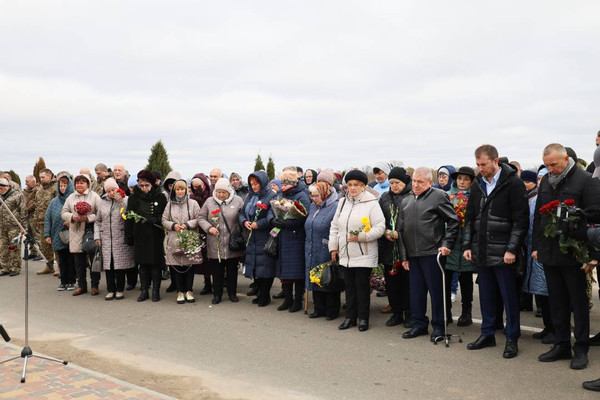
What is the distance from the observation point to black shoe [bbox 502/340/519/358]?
6027mm

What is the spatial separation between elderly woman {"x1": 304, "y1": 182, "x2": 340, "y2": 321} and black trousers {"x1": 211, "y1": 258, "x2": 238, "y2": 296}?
5.69ft

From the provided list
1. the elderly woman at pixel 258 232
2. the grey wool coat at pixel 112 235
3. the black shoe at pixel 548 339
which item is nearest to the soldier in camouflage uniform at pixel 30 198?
the grey wool coat at pixel 112 235

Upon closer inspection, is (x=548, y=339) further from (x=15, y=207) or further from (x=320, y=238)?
(x=15, y=207)

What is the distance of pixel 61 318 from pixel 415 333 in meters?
5.17

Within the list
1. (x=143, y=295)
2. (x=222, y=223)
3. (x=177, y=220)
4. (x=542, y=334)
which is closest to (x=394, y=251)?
(x=542, y=334)

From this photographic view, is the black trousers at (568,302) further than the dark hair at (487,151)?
No

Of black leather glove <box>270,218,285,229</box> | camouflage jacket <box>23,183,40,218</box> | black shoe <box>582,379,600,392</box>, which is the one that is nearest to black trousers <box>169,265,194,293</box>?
black leather glove <box>270,218,285,229</box>

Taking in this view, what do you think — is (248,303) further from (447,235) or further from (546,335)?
(546,335)

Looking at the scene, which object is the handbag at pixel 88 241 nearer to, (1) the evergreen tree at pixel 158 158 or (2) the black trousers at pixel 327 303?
(2) the black trousers at pixel 327 303

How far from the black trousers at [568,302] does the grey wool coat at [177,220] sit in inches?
215

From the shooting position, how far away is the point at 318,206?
8.02m

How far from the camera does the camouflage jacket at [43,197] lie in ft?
41.7

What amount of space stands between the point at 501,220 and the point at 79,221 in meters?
7.27

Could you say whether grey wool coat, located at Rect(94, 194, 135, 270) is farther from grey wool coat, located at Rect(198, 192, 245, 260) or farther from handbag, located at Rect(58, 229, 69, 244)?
grey wool coat, located at Rect(198, 192, 245, 260)
